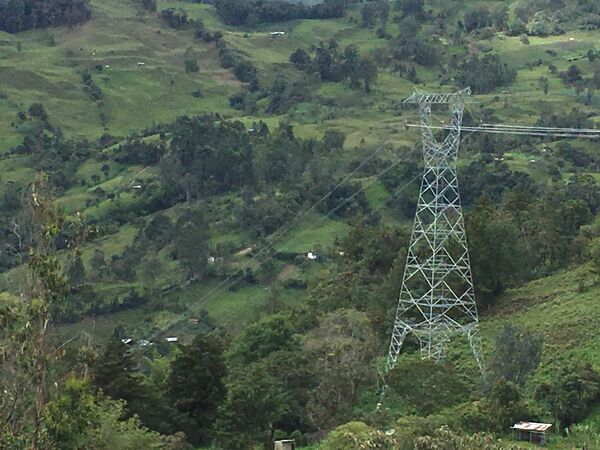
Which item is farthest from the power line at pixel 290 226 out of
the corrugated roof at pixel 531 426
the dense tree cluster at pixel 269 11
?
the dense tree cluster at pixel 269 11

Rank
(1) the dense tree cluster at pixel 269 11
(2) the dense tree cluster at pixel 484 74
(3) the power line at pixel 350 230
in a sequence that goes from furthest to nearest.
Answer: (1) the dense tree cluster at pixel 269 11, (2) the dense tree cluster at pixel 484 74, (3) the power line at pixel 350 230

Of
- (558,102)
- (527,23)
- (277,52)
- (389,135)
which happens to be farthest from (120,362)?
(527,23)

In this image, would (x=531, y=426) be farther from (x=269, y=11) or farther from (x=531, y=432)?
(x=269, y=11)

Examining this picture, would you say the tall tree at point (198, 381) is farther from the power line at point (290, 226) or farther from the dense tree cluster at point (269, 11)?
the dense tree cluster at point (269, 11)

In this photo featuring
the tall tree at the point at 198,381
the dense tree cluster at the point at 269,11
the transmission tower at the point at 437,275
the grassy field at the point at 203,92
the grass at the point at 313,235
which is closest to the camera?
the tall tree at the point at 198,381

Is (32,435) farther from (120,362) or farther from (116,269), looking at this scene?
(116,269)

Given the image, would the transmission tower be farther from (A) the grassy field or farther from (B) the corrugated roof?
(A) the grassy field
